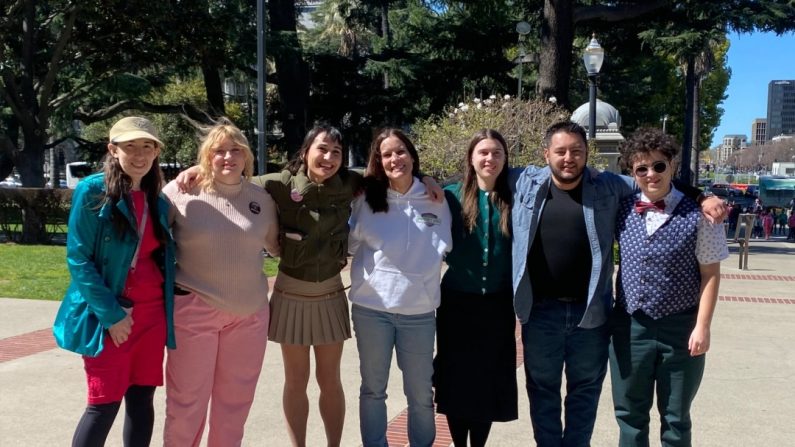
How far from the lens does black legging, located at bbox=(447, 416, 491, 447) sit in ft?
13.0

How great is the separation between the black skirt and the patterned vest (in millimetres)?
653

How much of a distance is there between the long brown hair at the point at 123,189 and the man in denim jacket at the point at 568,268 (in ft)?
5.62

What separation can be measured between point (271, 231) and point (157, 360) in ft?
2.65

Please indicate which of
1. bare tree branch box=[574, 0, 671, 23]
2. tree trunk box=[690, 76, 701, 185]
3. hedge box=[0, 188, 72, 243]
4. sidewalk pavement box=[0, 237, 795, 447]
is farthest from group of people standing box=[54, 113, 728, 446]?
tree trunk box=[690, 76, 701, 185]

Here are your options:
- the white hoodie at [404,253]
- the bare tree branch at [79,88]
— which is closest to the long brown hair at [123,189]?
the white hoodie at [404,253]

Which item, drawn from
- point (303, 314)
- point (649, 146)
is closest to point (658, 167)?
point (649, 146)

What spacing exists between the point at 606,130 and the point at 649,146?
1488cm

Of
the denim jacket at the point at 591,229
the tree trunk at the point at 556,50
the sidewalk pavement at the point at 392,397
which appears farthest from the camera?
the tree trunk at the point at 556,50

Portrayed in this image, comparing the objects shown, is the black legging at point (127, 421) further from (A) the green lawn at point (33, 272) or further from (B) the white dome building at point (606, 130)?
(B) the white dome building at point (606, 130)

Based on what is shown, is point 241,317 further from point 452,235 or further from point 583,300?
point 583,300

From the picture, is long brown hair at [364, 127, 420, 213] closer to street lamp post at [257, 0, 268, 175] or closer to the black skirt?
the black skirt

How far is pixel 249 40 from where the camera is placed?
19.9 m

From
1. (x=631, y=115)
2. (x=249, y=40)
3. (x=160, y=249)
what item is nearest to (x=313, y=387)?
(x=160, y=249)

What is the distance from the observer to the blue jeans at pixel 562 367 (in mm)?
3607
